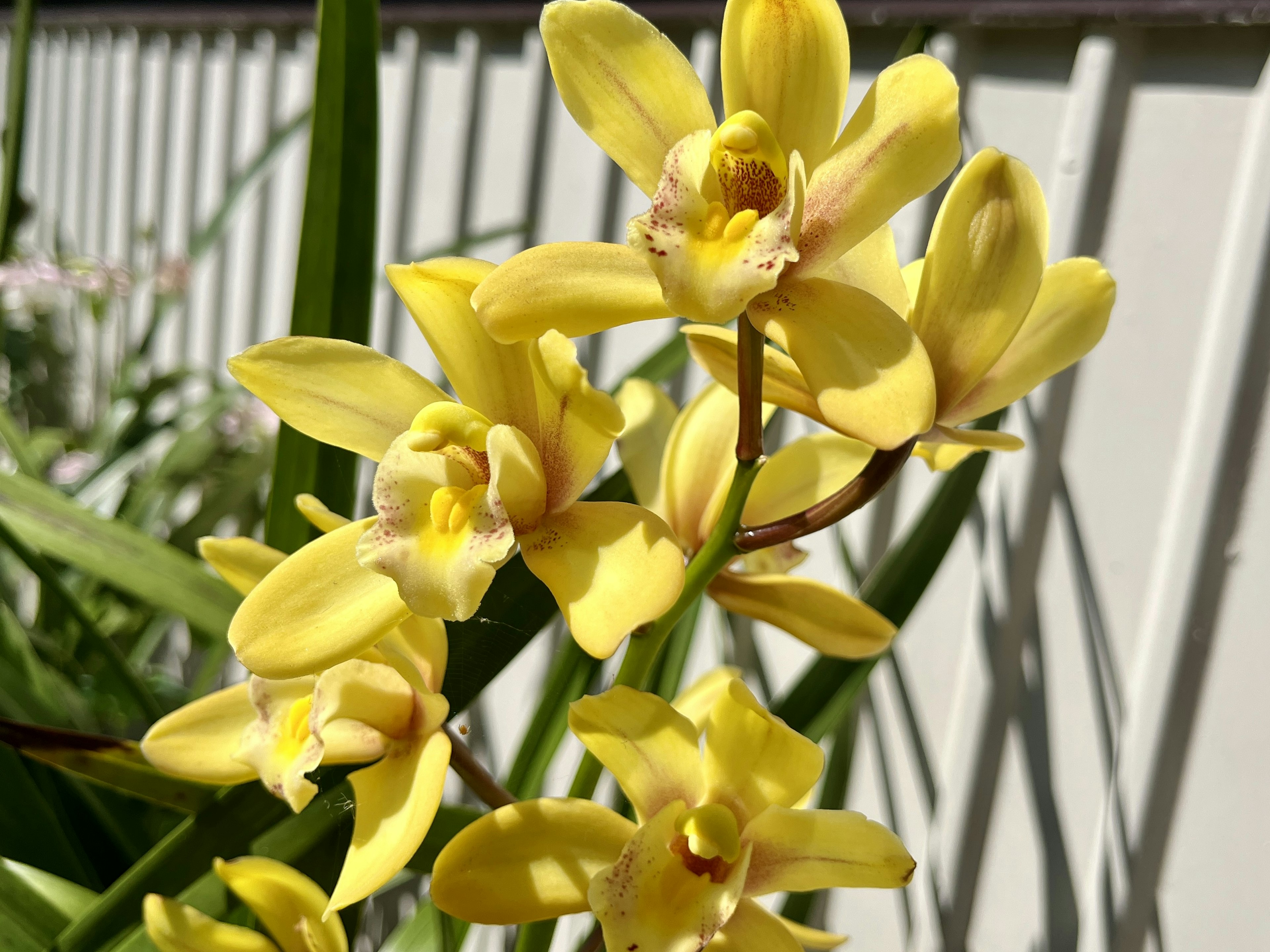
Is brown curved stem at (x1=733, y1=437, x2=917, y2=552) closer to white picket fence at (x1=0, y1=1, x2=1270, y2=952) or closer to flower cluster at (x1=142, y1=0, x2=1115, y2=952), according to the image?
flower cluster at (x1=142, y1=0, x2=1115, y2=952)

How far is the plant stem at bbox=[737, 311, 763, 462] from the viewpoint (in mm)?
330

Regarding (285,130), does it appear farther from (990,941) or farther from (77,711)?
(990,941)

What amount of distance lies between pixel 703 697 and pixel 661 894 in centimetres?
17

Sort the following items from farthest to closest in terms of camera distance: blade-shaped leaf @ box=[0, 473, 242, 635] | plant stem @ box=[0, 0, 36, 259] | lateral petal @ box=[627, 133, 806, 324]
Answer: plant stem @ box=[0, 0, 36, 259] → blade-shaped leaf @ box=[0, 473, 242, 635] → lateral petal @ box=[627, 133, 806, 324]

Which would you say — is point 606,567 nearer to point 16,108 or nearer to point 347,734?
point 347,734

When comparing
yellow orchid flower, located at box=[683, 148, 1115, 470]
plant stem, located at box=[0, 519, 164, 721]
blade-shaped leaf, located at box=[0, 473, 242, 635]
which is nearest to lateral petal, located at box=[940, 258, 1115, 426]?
yellow orchid flower, located at box=[683, 148, 1115, 470]

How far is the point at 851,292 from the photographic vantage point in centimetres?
Result: 32

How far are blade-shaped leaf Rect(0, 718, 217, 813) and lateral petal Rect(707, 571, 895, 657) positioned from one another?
314mm

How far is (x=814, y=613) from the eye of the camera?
405mm

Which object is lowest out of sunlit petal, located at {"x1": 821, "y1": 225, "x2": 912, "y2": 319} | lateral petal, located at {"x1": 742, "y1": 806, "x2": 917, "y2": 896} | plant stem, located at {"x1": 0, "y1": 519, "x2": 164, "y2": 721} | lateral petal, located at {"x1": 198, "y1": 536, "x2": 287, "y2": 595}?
plant stem, located at {"x1": 0, "y1": 519, "x2": 164, "y2": 721}

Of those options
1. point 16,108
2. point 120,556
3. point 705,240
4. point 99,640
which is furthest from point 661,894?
point 16,108

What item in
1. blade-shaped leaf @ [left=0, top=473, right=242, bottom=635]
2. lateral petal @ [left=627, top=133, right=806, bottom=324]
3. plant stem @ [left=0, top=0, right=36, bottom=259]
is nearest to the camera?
lateral petal @ [left=627, top=133, right=806, bottom=324]

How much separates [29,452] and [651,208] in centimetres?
105

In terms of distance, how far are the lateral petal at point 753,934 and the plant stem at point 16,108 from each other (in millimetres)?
813
